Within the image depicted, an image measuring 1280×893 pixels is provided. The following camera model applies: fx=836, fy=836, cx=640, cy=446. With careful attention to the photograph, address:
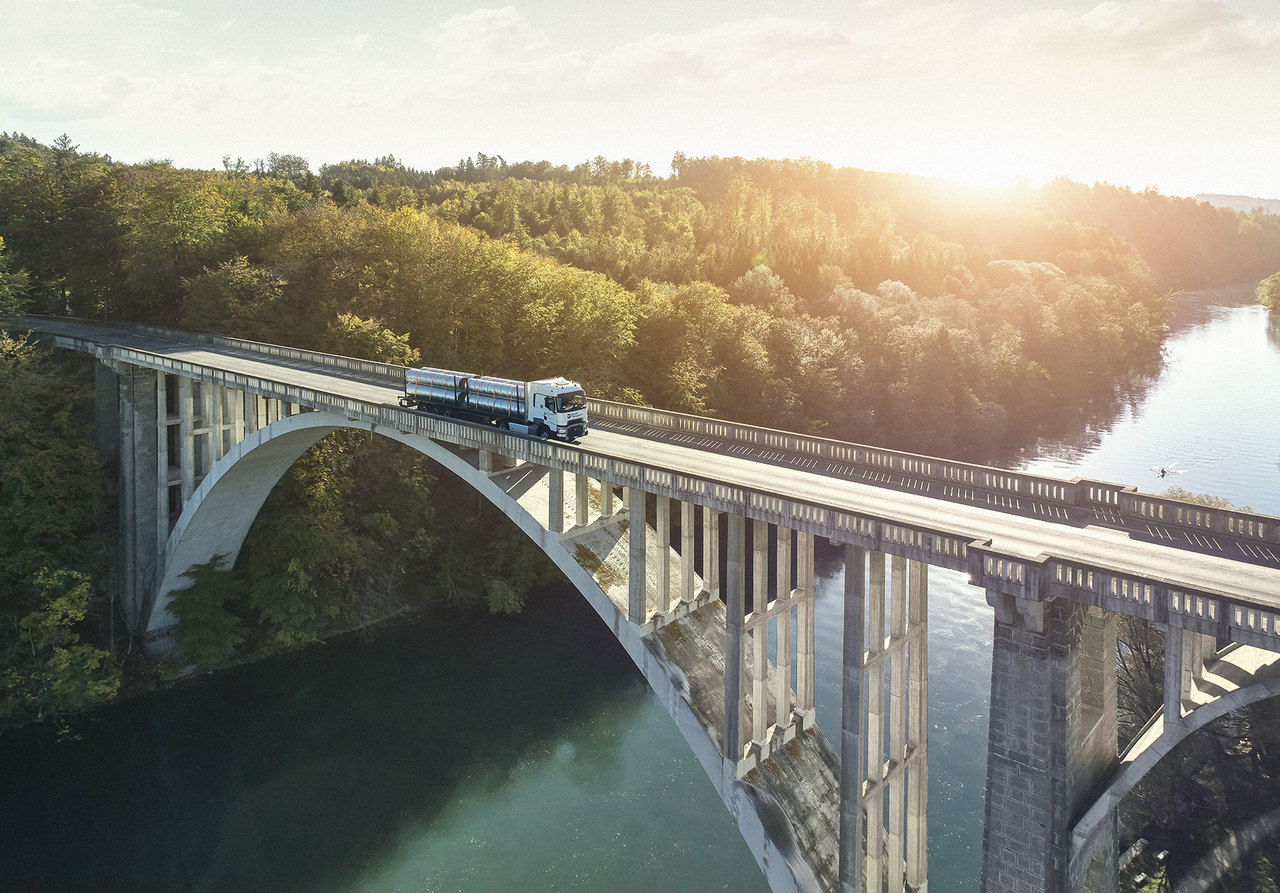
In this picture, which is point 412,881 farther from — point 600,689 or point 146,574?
point 146,574

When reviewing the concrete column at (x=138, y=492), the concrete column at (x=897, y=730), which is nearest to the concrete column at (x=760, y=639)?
the concrete column at (x=897, y=730)

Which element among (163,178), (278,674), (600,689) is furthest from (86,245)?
(600,689)

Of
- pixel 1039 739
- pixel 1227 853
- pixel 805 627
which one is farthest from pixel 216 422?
pixel 1227 853

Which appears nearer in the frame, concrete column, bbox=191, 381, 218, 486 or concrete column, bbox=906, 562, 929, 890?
concrete column, bbox=906, 562, 929, 890

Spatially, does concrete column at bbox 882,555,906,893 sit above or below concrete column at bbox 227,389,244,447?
below

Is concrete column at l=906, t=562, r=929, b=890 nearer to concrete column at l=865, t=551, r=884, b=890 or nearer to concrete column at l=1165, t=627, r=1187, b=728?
concrete column at l=865, t=551, r=884, b=890

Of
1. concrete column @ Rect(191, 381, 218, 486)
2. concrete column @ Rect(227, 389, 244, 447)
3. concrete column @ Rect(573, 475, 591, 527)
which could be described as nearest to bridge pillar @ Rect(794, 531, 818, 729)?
concrete column @ Rect(573, 475, 591, 527)

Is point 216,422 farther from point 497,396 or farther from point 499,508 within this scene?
point 497,396
